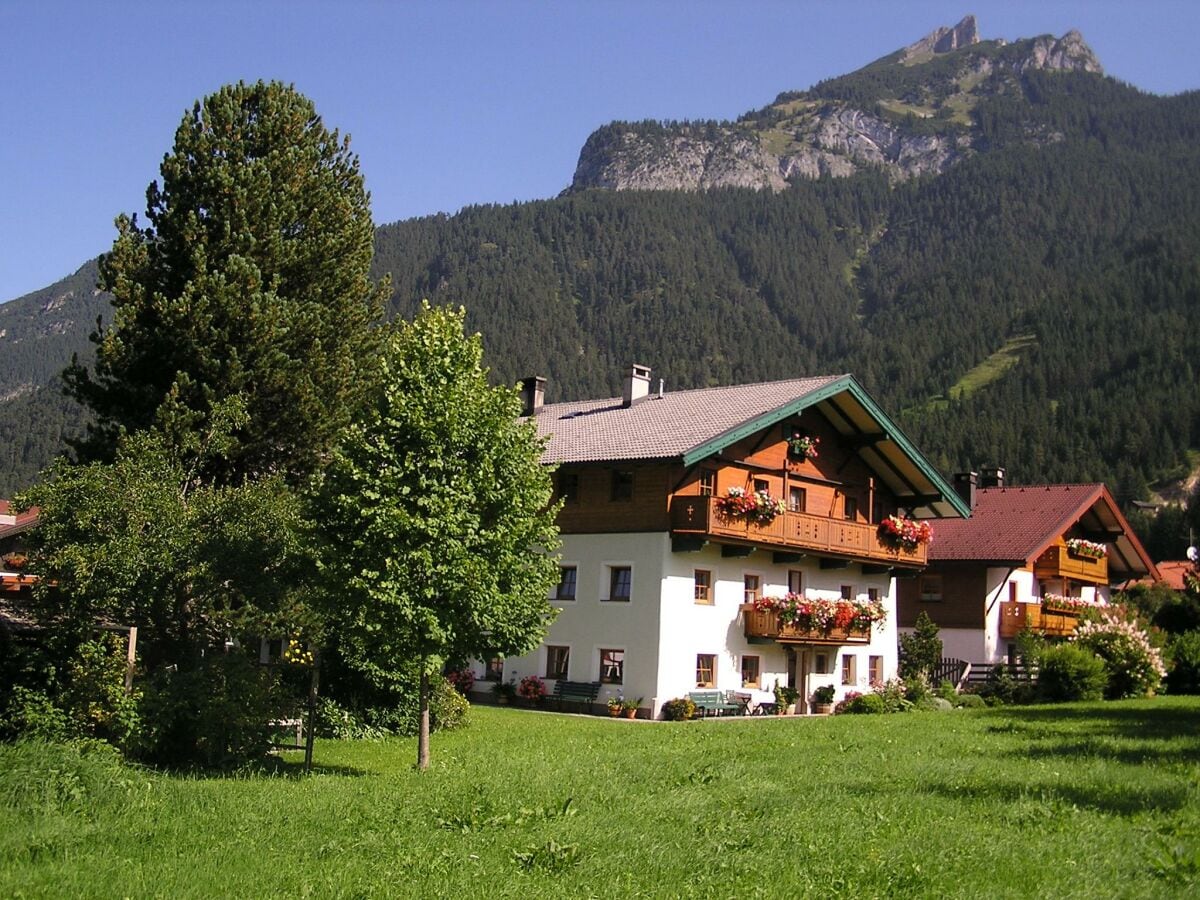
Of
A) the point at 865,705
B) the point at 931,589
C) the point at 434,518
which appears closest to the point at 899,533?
the point at 865,705

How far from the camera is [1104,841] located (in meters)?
12.2

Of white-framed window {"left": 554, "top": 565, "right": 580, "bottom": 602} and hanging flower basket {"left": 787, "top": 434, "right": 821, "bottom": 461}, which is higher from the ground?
hanging flower basket {"left": 787, "top": 434, "right": 821, "bottom": 461}

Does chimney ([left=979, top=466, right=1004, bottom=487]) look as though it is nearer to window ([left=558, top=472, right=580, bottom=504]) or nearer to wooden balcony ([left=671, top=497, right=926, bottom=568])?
wooden balcony ([left=671, top=497, right=926, bottom=568])

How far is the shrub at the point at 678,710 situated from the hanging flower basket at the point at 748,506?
505 cm

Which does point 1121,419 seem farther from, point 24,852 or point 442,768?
point 24,852

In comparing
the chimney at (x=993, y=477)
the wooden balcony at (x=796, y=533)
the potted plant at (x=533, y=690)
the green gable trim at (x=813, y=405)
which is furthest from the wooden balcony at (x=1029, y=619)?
the potted plant at (x=533, y=690)

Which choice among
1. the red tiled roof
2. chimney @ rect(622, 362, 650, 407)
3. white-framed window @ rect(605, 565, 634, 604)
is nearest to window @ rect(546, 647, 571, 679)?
white-framed window @ rect(605, 565, 634, 604)

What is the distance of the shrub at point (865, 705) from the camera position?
34.2m

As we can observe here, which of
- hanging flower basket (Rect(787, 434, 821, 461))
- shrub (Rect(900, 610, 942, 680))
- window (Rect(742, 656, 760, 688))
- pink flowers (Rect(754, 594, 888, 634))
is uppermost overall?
hanging flower basket (Rect(787, 434, 821, 461))

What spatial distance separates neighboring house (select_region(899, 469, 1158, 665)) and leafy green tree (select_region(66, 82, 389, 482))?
88.7ft

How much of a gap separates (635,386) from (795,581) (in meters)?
8.45

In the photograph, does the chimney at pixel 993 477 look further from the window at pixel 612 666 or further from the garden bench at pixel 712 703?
the window at pixel 612 666

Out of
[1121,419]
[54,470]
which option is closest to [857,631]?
[54,470]

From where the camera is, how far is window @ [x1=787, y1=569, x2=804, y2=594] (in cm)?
3731
